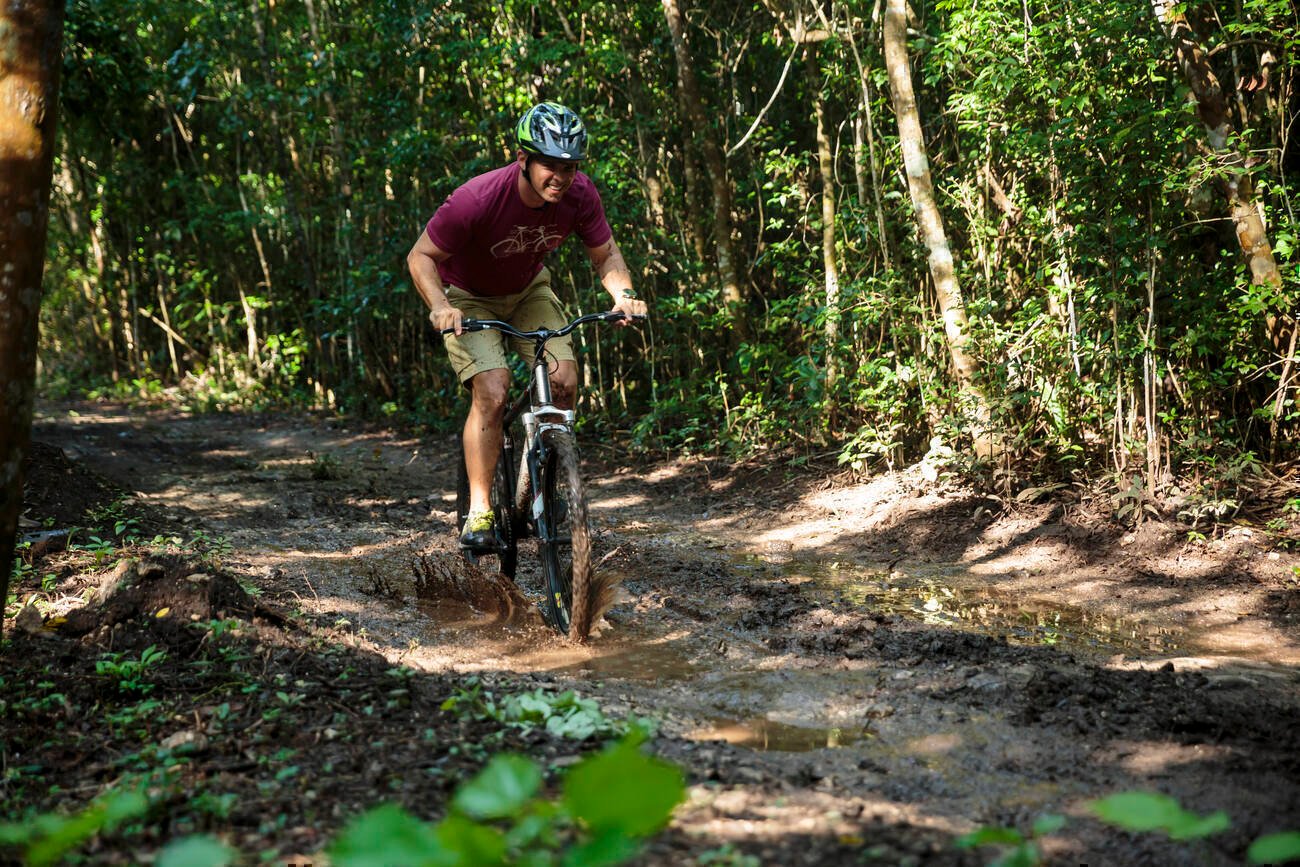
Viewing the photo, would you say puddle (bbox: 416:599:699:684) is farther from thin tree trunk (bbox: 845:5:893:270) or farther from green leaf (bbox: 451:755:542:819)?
thin tree trunk (bbox: 845:5:893:270)

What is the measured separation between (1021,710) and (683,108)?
25.8ft

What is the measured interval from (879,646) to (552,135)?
2.61 metres

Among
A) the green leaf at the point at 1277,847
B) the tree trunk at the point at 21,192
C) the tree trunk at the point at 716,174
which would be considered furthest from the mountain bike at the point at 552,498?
the tree trunk at the point at 716,174

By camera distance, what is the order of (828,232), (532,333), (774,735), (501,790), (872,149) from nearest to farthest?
(501,790)
(774,735)
(532,333)
(872,149)
(828,232)

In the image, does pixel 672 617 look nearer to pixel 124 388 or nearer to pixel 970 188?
pixel 970 188

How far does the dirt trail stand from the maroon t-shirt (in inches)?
65.1

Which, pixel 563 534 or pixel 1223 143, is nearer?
pixel 563 534

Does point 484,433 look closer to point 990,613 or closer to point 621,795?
point 990,613

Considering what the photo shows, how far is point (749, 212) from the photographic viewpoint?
10.5 meters

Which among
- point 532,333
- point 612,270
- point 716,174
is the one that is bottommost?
point 532,333

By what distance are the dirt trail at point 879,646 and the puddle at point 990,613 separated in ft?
0.07

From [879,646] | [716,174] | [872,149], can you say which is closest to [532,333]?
[879,646]

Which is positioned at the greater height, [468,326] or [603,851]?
[468,326]

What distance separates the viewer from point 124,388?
55.1ft
